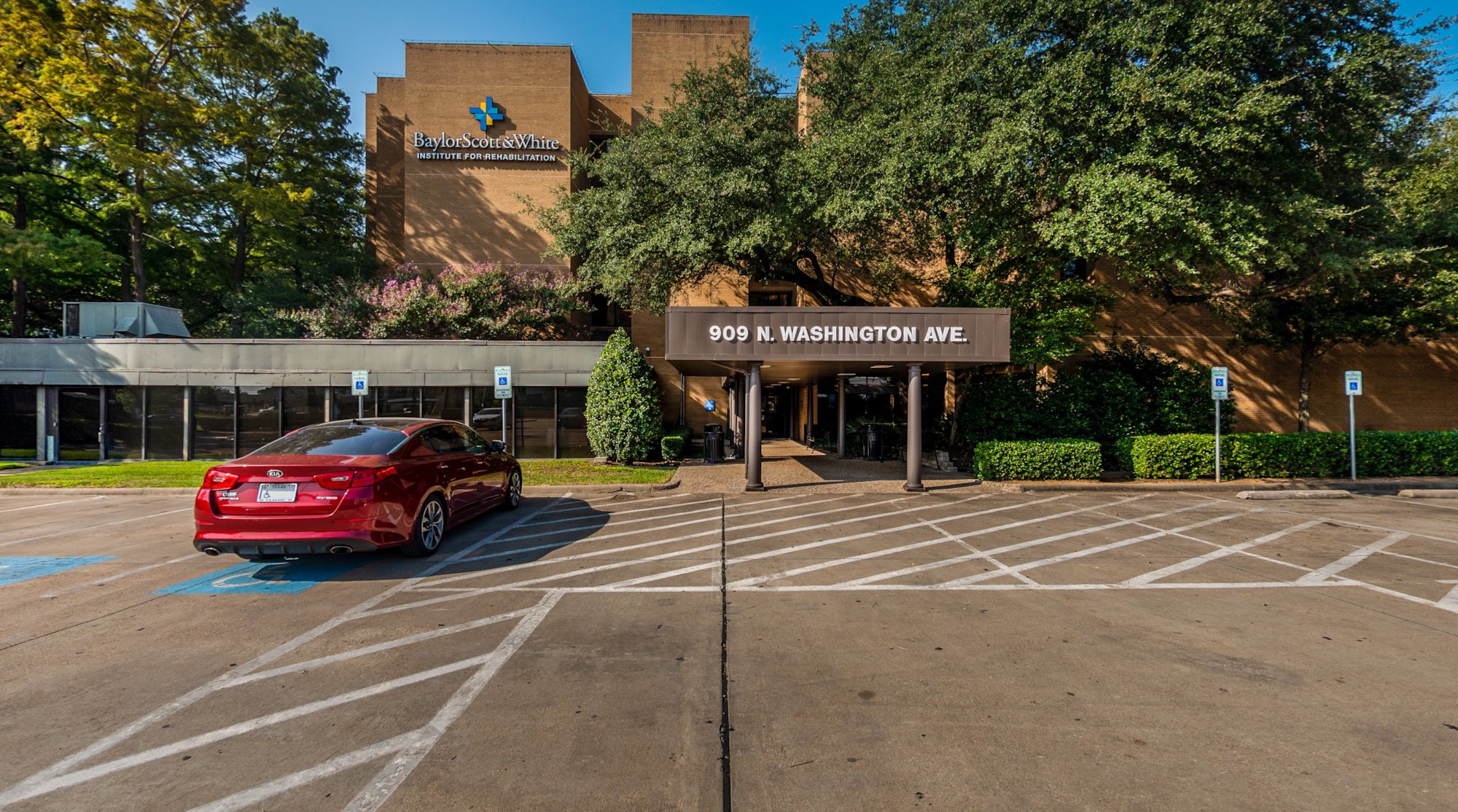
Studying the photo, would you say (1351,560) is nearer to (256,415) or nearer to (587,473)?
(587,473)

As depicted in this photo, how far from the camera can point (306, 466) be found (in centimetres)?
555

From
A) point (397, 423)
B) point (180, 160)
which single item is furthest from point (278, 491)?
point (180, 160)

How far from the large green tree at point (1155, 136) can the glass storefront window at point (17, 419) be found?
986 inches

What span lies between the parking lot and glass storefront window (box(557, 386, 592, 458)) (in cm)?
1056

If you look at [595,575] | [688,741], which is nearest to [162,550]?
[595,575]

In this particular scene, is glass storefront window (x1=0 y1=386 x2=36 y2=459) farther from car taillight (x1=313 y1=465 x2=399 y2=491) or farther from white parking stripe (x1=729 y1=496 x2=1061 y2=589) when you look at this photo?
white parking stripe (x1=729 y1=496 x2=1061 y2=589)

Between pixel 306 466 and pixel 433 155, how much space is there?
23.1 metres

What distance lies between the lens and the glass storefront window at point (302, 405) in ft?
55.6

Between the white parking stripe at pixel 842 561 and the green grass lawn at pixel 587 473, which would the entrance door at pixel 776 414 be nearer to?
the green grass lawn at pixel 587 473

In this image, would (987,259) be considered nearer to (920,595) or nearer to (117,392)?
(920,595)

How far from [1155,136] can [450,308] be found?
65.9 feet

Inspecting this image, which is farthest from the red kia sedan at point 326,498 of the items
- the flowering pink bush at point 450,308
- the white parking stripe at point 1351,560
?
the flowering pink bush at point 450,308

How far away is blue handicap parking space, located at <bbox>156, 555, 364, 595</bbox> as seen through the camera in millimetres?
5438

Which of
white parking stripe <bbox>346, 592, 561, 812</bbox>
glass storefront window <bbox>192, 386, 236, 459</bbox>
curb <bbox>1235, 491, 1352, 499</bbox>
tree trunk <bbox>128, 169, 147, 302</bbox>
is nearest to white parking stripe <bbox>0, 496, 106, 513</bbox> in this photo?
glass storefront window <bbox>192, 386, 236, 459</bbox>
